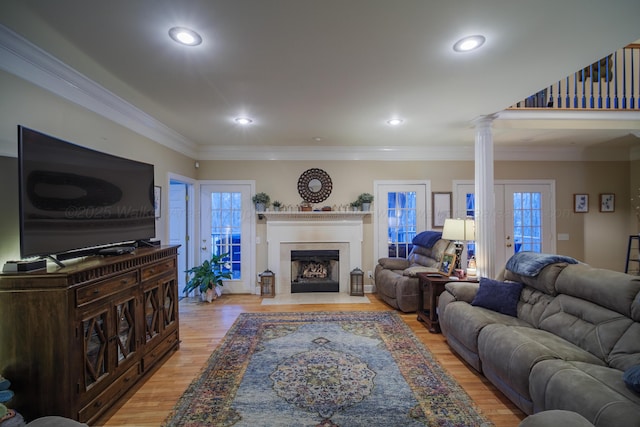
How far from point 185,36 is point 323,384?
2.77 meters

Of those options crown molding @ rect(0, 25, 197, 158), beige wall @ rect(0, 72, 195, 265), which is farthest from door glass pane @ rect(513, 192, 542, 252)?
beige wall @ rect(0, 72, 195, 265)

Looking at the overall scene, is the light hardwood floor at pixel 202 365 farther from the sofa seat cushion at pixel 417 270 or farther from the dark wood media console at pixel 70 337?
the sofa seat cushion at pixel 417 270

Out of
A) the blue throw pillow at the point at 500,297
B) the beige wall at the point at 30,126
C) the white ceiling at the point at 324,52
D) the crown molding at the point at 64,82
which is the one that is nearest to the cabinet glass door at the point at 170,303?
the beige wall at the point at 30,126

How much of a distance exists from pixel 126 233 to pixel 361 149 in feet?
12.9

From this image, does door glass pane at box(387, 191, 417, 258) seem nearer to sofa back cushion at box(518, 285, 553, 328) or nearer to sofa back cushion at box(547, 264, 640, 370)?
sofa back cushion at box(518, 285, 553, 328)

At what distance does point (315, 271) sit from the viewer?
5641mm

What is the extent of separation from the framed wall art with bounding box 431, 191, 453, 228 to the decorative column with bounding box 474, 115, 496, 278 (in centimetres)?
181

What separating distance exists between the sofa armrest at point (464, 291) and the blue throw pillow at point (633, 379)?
154cm

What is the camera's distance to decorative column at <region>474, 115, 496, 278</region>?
11.8 feet

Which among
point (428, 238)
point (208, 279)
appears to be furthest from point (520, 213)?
point (208, 279)

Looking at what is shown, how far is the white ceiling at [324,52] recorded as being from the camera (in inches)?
67.6

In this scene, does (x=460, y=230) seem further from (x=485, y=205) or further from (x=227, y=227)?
(x=227, y=227)

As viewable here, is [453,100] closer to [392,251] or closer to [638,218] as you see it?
[392,251]

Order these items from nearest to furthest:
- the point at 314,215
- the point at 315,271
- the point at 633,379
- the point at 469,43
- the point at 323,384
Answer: the point at 633,379 → the point at 469,43 → the point at 323,384 → the point at 314,215 → the point at 315,271
